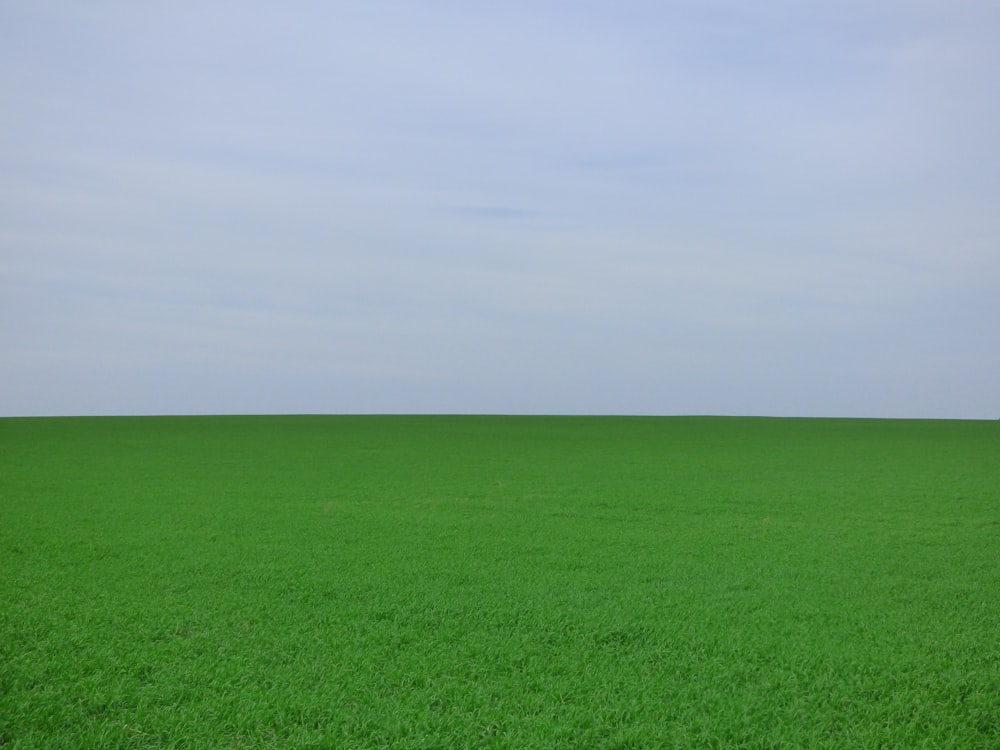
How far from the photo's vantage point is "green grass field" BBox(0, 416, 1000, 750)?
3.11m

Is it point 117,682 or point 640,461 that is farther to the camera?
point 640,461

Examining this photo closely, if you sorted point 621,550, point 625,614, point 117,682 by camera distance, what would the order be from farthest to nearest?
point 621,550
point 625,614
point 117,682

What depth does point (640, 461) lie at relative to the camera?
1277 cm

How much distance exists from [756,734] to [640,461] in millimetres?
9785

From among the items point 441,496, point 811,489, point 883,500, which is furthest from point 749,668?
point 811,489

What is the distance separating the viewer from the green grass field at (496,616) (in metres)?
3.11

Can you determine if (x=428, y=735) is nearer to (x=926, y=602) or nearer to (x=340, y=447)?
(x=926, y=602)

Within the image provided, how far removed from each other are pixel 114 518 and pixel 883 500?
7062 mm

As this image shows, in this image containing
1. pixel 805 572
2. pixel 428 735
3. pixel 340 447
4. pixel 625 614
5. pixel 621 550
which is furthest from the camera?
pixel 340 447

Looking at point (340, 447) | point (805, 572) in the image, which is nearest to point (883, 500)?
point (805, 572)

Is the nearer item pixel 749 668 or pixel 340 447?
pixel 749 668

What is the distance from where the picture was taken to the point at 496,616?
4.24m

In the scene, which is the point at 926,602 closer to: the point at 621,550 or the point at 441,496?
the point at 621,550

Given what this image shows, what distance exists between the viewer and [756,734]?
10.0ft
